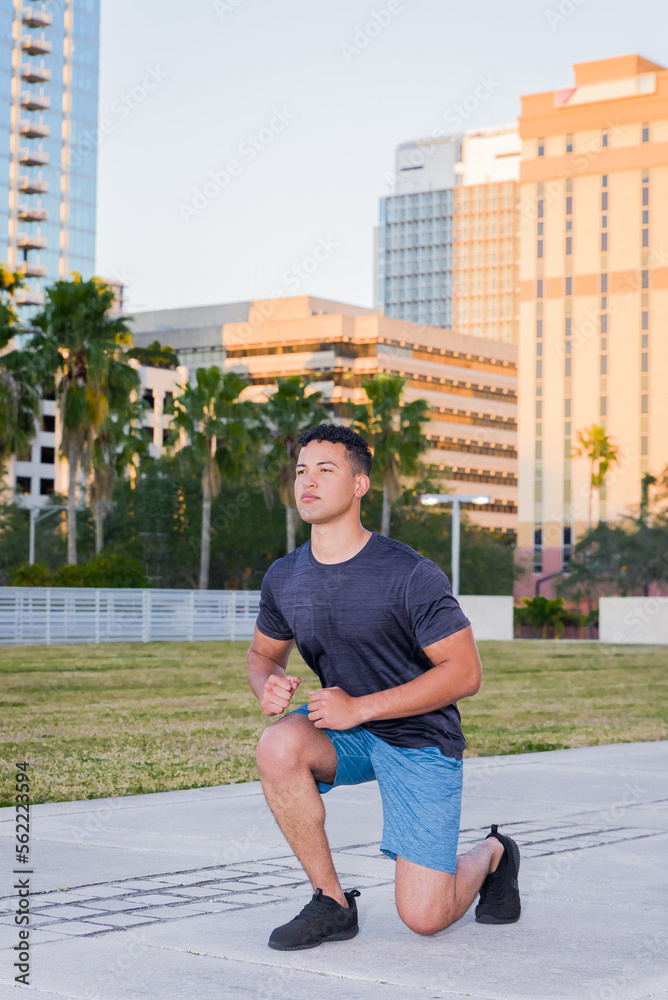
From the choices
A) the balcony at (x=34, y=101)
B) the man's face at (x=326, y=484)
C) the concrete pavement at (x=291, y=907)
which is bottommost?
the concrete pavement at (x=291, y=907)

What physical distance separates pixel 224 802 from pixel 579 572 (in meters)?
81.5

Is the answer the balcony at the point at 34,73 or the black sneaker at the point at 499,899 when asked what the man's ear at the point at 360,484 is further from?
the balcony at the point at 34,73

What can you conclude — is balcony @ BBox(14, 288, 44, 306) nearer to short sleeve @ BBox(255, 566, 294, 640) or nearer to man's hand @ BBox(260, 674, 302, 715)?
short sleeve @ BBox(255, 566, 294, 640)

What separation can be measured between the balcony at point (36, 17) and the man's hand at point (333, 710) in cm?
13752

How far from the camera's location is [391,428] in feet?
189

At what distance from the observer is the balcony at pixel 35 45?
131 meters

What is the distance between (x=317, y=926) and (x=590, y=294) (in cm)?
12634

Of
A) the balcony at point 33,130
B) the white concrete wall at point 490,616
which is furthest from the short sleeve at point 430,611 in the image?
the balcony at point 33,130

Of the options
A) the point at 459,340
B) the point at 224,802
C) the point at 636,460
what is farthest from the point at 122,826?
the point at 459,340

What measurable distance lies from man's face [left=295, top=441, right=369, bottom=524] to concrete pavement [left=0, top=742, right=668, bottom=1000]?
4.86 ft

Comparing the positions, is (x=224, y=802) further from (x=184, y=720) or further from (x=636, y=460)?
(x=636, y=460)

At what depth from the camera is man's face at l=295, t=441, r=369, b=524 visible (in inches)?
186

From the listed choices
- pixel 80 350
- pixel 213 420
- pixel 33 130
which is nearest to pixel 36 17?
pixel 33 130

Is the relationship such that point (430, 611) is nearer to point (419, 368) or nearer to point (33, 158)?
point (33, 158)
